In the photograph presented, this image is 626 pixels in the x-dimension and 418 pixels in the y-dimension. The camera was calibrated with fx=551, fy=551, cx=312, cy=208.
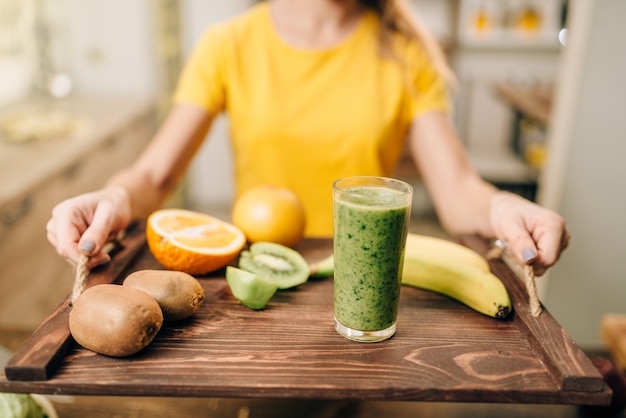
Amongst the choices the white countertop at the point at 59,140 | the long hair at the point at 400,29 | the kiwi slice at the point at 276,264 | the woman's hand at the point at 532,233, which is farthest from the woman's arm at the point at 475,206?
the white countertop at the point at 59,140

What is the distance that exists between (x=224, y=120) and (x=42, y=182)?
1984mm

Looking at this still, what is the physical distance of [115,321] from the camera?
2.07 ft

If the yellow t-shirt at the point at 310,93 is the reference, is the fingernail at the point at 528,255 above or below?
below

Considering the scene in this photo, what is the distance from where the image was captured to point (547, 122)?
2.55 m

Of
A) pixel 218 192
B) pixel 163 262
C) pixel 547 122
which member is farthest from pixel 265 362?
pixel 218 192

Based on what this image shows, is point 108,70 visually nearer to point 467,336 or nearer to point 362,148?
point 362,148

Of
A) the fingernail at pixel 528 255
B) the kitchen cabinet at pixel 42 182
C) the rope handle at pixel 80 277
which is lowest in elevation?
Answer: the kitchen cabinet at pixel 42 182

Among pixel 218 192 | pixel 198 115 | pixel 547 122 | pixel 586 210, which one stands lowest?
pixel 218 192

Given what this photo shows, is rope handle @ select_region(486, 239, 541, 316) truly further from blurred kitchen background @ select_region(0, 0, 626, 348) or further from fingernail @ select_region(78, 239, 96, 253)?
blurred kitchen background @ select_region(0, 0, 626, 348)

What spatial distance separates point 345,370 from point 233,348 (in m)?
0.14

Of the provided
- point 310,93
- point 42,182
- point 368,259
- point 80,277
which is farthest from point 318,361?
point 42,182

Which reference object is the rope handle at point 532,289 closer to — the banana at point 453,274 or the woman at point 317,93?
the banana at point 453,274

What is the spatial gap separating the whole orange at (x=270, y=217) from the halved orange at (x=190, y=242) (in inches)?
1.1

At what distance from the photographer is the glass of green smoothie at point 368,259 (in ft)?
2.22
